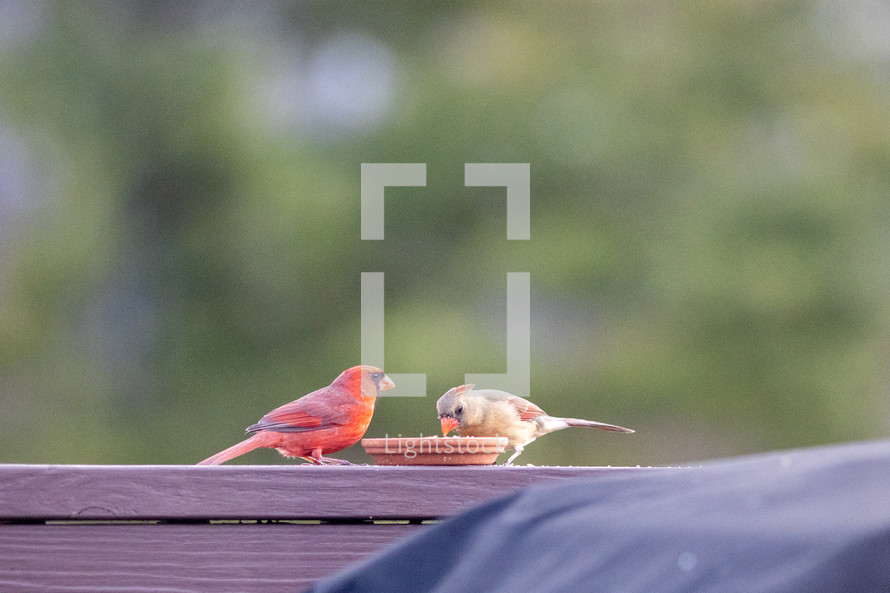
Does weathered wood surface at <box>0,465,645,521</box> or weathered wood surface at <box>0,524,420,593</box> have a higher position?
weathered wood surface at <box>0,465,645,521</box>

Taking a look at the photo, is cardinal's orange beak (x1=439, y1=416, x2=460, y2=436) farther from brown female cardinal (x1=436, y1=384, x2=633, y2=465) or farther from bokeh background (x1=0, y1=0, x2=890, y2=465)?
bokeh background (x1=0, y1=0, x2=890, y2=465)

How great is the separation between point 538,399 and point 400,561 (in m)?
3.14

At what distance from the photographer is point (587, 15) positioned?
4109 mm

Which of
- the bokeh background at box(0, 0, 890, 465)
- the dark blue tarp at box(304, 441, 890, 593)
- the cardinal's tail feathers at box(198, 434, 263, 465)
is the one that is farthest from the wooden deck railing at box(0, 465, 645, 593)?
the bokeh background at box(0, 0, 890, 465)

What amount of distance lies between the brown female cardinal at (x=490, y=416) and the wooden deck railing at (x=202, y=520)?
15 centimetres

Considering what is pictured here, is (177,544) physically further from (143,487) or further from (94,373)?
(94,373)

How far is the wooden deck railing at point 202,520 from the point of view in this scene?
0.76 metres

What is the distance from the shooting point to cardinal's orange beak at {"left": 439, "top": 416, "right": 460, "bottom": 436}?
91 cm

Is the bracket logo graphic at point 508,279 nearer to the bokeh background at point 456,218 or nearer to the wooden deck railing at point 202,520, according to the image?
the bokeh background at point 456,218

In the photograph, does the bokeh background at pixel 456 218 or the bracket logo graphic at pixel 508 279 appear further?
the bokeh background at pixel 456 218

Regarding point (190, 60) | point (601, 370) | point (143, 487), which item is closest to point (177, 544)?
point (143, 487)

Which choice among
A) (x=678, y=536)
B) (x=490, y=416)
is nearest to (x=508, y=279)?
(x=490, y=416)

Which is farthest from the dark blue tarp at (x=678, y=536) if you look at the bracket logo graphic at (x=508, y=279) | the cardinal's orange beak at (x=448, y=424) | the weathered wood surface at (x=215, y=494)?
the bracket logo graphic at (x=508, y=279)

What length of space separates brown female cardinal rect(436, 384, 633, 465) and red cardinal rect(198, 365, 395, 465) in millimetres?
79
